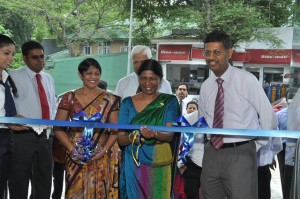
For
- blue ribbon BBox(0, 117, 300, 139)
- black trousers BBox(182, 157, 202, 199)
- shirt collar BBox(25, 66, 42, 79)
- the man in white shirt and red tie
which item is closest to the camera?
blue ribbon BBox(0, 117, 300, 139)

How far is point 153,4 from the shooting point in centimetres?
422

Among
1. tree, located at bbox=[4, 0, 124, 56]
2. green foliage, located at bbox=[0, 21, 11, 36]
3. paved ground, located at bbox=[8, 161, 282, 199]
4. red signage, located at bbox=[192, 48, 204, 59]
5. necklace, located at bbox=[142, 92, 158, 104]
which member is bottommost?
paved ground, located at bbox=[8, 161, 282, 199]

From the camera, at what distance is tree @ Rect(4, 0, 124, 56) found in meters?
4.69

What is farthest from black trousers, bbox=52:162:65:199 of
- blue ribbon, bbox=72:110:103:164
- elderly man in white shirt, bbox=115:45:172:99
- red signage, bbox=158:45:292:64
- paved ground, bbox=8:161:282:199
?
paved ground, bbox=8:161:282:199

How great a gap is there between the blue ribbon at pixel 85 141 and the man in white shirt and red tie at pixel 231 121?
83 centimetres

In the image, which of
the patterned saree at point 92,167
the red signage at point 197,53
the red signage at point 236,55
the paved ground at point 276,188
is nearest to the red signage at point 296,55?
the red signage at point 236,55

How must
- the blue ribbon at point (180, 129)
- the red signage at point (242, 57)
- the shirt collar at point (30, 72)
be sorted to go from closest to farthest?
the blue ribbon at point (180, 129), the shirt collar at point (30, 72), the red signage at point (242, 57)

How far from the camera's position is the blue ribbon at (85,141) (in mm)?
2811

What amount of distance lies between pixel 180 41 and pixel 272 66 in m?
1.24

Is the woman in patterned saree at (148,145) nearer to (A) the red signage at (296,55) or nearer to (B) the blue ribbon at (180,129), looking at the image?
(B) the blue ribbon at (180,129)

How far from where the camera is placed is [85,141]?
9.43 ft

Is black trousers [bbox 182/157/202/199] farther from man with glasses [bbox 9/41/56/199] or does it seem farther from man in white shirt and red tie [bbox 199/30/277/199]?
man with glasses [bbox 9/41/56/199]

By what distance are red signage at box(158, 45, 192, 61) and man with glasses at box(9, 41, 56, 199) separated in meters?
1.87

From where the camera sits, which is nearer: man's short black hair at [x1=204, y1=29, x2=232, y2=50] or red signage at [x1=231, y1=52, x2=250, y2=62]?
man's short black hair at [x1=204, y1=29, x2=232, y2=50]
